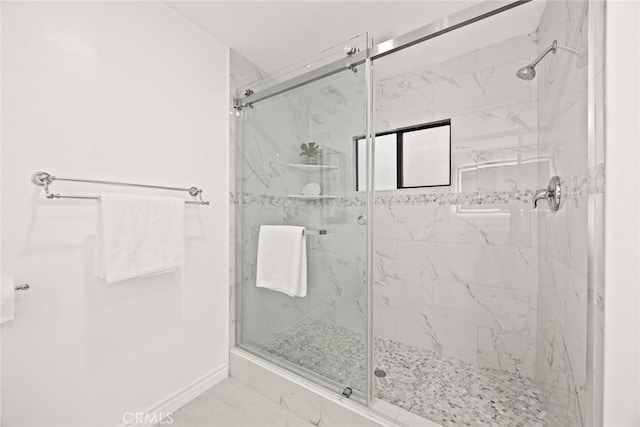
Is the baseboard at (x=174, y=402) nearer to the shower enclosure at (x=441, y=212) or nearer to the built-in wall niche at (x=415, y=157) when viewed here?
the shower enclosure at (x=441, y=212)

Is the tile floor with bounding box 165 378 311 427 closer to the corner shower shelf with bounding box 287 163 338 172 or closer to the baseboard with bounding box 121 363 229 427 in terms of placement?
the baseboard with bounding box 121 363 229 427

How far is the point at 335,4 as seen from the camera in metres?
1.52

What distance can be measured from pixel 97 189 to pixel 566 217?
204 centimetres

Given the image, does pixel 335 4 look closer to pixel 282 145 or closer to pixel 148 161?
pixel 282 145

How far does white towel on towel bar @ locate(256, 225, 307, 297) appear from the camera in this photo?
1.60m

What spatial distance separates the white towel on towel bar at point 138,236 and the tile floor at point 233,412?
32.4 inches

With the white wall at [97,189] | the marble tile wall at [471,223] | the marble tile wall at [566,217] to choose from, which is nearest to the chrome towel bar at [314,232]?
the white wall at [97,189]

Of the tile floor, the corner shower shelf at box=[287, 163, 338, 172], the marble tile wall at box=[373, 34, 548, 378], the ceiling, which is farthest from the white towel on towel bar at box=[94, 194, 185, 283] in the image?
the marble tile wall at box=[373, 34, 548, 378]

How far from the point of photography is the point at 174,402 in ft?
5.08

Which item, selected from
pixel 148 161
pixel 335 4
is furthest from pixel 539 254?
pixel 148 161

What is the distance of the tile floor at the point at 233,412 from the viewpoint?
147 cm

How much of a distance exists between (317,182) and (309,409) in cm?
122

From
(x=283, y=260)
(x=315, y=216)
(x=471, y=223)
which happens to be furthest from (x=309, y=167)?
(x=471, y=223)

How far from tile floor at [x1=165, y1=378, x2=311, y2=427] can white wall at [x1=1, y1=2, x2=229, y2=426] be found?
0.45 ft
